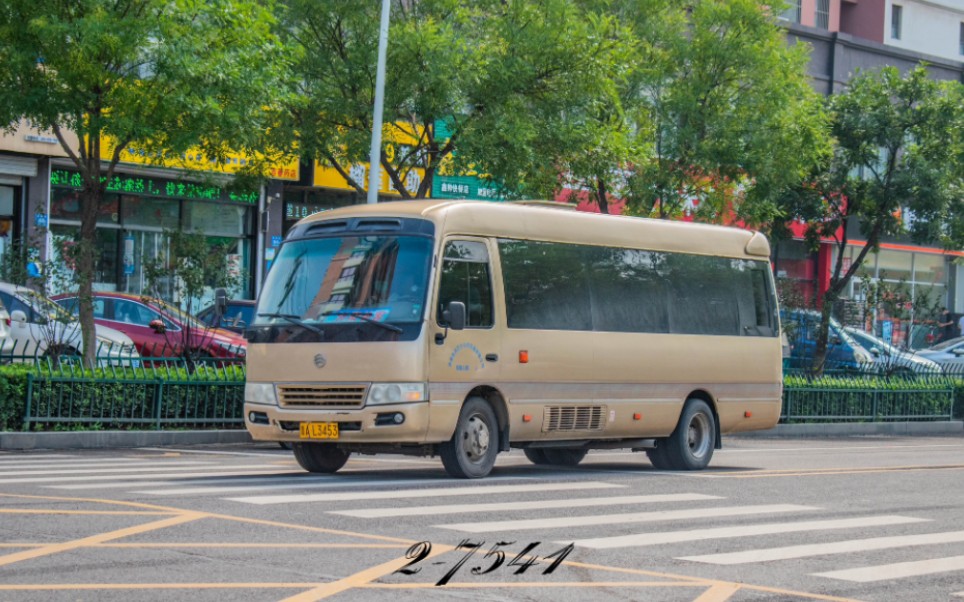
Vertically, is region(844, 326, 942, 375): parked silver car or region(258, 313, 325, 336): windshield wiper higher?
region(258, 313, 325, 336): windshield wiper

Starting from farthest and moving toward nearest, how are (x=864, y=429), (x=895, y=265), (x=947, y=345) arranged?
(x=895, y=265), (x=947, y=345), (x=864, y=429)

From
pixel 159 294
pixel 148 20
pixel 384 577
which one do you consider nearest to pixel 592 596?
pixel 384 577

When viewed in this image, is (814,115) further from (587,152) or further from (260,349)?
(260,349)

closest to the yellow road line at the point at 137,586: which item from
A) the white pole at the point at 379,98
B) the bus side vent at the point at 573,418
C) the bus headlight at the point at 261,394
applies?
the bus headlight at the point at 261,394

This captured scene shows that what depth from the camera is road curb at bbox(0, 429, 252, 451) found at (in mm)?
18109

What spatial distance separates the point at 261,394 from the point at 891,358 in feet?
84.2

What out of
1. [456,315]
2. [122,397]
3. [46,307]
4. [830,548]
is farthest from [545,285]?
[46,307]

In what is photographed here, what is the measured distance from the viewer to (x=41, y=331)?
21.4 m

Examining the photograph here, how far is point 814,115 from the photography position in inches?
1142

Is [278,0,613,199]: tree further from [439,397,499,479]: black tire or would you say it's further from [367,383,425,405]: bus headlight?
[367,383,425,405]: bus headlight

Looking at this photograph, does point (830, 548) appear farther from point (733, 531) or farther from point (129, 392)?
point (129, 392)

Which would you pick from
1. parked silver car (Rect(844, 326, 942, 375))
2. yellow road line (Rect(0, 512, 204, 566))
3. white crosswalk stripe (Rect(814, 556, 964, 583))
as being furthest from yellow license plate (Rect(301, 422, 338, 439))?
parked silver car (Rect(844, 326, 942, 375))

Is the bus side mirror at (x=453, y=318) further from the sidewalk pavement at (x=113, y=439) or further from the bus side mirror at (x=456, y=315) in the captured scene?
the sidewalk pavement at (x=113, y=439)

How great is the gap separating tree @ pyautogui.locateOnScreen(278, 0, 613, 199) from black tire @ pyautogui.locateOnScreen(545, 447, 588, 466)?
748 centimetres
